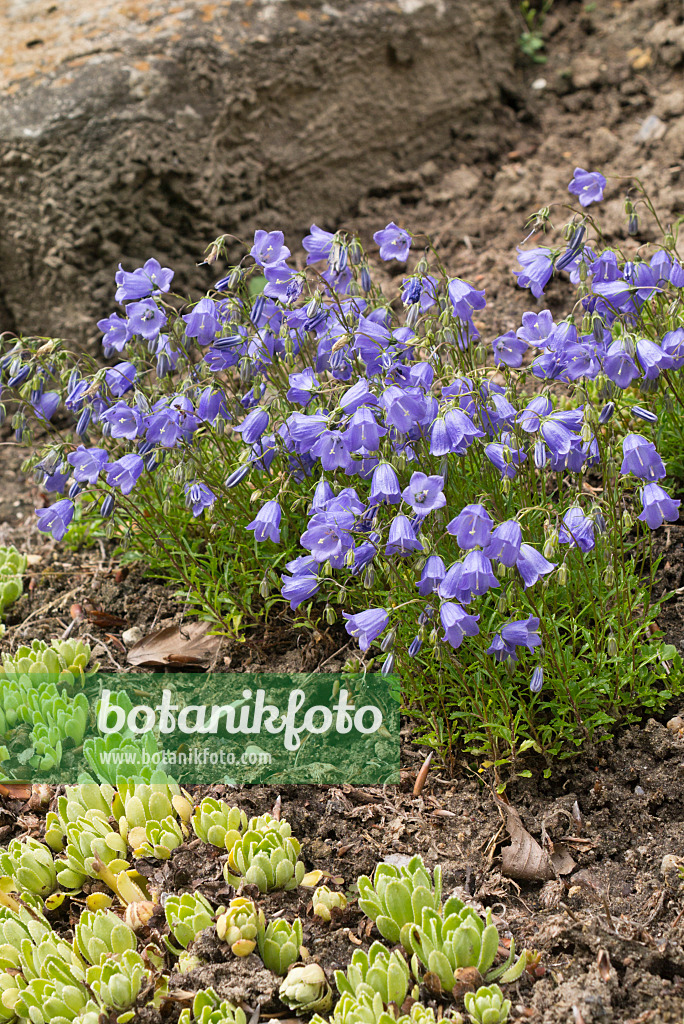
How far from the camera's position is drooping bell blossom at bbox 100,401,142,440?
3.35 m

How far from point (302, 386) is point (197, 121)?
342 cm

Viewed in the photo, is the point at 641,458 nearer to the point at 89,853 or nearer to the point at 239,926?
the point at 239,926

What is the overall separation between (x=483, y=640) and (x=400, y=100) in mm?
4877

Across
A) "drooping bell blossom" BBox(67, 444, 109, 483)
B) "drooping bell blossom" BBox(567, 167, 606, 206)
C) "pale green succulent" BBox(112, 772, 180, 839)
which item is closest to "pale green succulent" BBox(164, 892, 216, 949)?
"pale green succulent" BBox(112, 772, 180, 839)

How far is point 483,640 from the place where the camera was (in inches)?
115

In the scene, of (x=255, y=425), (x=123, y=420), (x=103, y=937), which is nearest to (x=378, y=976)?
(x=103, y=937)

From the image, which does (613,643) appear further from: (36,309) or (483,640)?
(36,309)

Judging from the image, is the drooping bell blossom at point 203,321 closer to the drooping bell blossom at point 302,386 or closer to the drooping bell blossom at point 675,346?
the drooping bell blossom at point 302,386

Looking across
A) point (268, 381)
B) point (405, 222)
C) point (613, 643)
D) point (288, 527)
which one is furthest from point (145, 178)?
point (613, 643)

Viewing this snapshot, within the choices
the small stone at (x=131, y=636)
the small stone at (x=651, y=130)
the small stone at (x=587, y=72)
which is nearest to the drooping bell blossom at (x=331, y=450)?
the small stone at (x=131, y=636)

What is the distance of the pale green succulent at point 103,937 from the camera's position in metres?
2.56

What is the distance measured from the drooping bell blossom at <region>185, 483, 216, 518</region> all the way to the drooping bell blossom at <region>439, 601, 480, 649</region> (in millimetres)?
1131

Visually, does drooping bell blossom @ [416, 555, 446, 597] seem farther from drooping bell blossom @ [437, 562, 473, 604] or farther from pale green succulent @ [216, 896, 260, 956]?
pale green succulent @ [216, 896, 260, 956]

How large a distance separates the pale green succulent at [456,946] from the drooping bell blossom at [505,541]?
95 centimetres
